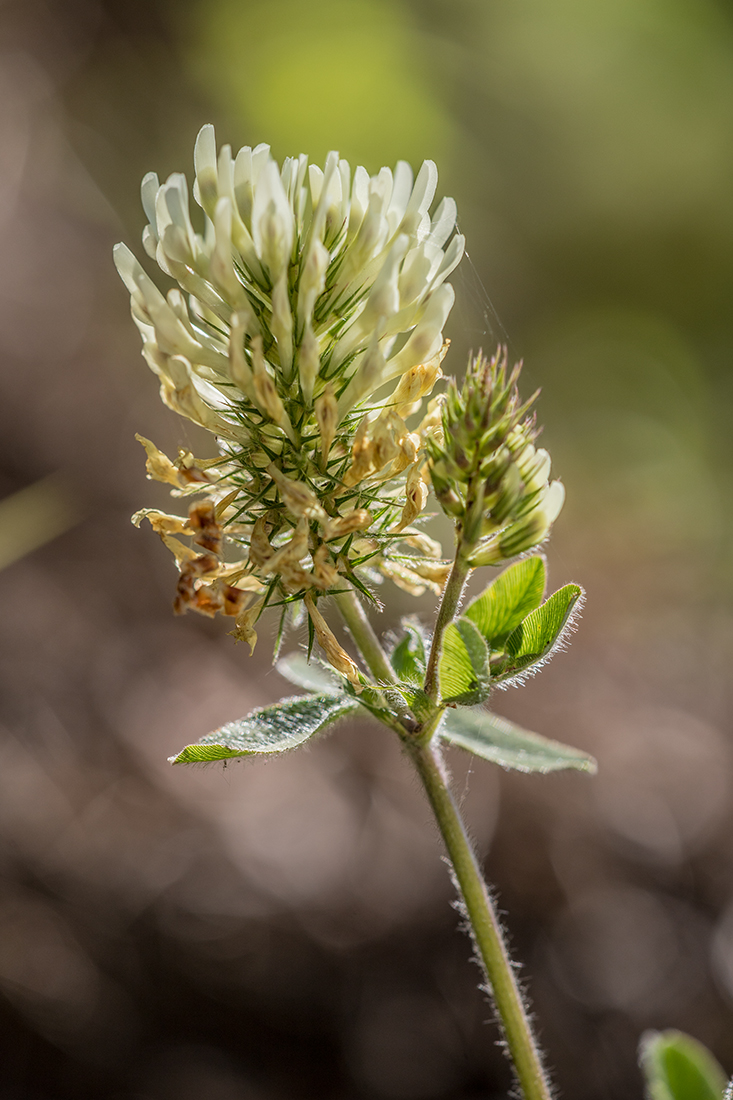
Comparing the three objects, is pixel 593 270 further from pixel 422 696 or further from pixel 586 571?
pixel 422 696

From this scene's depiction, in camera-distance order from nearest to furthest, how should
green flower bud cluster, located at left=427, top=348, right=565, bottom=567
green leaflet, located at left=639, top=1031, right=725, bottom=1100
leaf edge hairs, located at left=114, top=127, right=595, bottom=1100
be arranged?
green flower bud cluster, located at left=427, top=348, right=565, bottom=567 → leaf edge hairs, located at left=114, top=127, right=595, bottom=1100 → green leaflet, located at left=639, top=1031, right=725, bottom=1100

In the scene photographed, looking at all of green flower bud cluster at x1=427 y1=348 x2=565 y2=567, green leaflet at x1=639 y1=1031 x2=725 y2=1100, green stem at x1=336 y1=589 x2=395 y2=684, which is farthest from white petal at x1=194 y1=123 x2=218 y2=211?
green leaflet at x1=639 y1=1031 x2=725 y2=1100

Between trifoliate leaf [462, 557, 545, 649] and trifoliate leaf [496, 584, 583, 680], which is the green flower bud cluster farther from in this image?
trifoliate leaf [462, 557, 545, 649]

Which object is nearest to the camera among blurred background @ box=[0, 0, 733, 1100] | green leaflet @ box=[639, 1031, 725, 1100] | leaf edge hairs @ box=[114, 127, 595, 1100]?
leaf edge hairs @ box=[114, 127, 595, 1100]

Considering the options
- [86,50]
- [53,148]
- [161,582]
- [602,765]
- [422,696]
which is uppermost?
[86,50]

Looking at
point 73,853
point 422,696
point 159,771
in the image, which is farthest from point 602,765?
point 422,696

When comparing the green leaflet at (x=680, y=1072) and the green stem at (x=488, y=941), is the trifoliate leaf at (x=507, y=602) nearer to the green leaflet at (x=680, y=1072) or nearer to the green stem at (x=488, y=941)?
the green stem at (x=488, y=941)

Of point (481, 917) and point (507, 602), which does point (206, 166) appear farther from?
point (481, 917)
